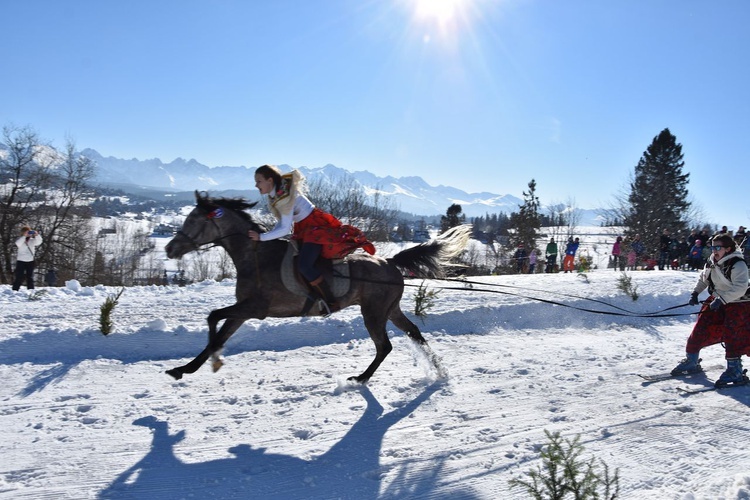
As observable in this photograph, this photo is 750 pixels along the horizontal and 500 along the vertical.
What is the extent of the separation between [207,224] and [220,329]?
48.3 inches

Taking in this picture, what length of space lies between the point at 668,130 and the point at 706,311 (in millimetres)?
48651

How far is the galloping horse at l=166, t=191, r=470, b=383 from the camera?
205 inches

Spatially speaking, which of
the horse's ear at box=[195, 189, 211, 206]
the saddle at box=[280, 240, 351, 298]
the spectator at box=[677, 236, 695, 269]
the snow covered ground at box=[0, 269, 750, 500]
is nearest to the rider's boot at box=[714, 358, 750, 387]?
the snow covered ground at box=[0, 269, 750, 500]

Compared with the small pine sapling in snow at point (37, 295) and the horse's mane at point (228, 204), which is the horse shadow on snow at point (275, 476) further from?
the small pine sapling in snow at point (37, 295)

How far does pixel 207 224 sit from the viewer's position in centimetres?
540

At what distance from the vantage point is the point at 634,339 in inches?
334

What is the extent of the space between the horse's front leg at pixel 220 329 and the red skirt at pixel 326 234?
103cm

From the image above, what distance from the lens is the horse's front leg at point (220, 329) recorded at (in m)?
5.10

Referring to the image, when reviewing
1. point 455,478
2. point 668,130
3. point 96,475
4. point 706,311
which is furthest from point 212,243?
point 668,130

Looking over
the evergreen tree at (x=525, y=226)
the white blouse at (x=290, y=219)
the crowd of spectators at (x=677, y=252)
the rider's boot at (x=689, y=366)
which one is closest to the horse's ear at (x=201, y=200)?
the white blouse at (x=290, y=219)

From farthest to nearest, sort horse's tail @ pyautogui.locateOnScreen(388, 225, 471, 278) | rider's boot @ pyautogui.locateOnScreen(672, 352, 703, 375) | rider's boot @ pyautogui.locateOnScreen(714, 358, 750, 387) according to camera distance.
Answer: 1. horse's tail @ pyautogui.locateOnScreen(388, 225, 471, 278)
2. rider's boot @ pyautogui.locateOnScreen(672, 352, 703, 375)
3. rider's boot @ pyautogui.locateOnScreen(714, 358, 750, 387)

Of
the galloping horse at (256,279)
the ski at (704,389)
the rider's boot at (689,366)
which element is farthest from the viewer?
the rider's boot at (689,366)

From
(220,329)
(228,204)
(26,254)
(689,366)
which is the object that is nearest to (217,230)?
(228,204)

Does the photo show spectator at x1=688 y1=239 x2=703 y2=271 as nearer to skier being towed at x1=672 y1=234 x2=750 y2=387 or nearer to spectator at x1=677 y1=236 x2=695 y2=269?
spectator at x1=677 y1=236 x2=695 y2=269
